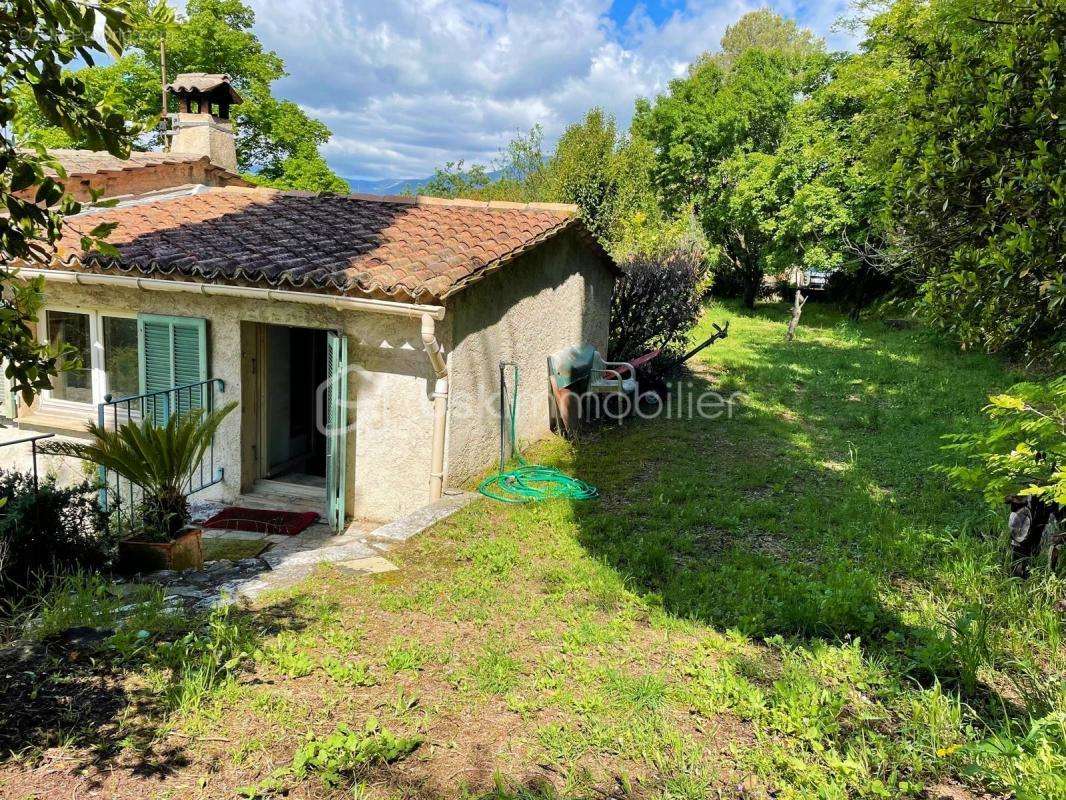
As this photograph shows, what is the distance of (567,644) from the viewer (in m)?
4.24

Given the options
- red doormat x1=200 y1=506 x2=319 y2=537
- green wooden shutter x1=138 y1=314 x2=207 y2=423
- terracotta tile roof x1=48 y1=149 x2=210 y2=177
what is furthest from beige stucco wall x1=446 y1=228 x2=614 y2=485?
terracotta tile roof x1=48 y1=149 x2=210 y2=177

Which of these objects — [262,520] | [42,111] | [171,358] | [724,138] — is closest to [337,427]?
[262,520]

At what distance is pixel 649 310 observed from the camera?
1401cm

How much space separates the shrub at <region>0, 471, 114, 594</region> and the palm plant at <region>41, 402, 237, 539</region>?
358 mm

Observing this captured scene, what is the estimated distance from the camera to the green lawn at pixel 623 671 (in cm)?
306

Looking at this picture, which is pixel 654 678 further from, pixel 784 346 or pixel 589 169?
pixel 589 169

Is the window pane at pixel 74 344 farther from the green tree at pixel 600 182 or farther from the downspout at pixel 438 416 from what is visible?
the green tree at pixel 600 182

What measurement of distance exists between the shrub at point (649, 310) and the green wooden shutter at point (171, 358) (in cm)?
811

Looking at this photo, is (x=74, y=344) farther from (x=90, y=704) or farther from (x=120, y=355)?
(x=90, y=704)

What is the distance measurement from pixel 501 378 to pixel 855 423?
20.4 feet

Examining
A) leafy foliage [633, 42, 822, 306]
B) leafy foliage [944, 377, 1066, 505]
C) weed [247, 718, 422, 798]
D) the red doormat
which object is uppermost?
leafy foliage [633, 42, 822, 306]

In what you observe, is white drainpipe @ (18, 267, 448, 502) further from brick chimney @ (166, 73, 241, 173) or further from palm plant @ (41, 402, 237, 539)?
brick chimney @ (166, 73, 241, 173)

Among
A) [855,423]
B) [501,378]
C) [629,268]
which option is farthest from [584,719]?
[629,268]

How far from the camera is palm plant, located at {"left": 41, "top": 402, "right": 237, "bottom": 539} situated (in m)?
5.57
